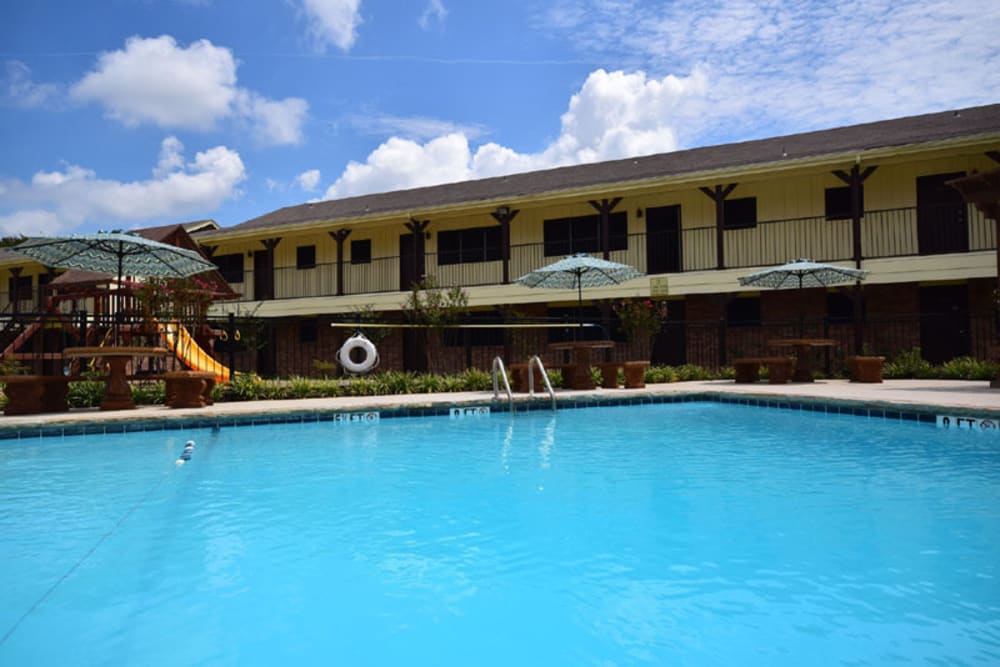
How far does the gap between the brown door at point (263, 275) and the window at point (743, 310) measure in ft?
44.6

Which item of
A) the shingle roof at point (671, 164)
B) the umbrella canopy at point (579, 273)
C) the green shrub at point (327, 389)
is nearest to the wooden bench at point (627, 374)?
the umbrella canopy at point (579, 273)

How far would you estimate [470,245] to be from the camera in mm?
19812

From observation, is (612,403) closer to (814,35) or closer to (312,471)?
(312,471)

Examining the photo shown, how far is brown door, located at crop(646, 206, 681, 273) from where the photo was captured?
17.5m

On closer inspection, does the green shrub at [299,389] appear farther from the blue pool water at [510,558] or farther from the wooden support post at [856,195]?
the wooden support post at [856,195]

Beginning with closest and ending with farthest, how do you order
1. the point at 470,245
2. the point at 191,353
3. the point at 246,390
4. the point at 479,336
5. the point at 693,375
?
1. the point at 246,390
2. the point at 191,353
3. the point at 693,375
4. the point at 479,336
5. the point at 470,245

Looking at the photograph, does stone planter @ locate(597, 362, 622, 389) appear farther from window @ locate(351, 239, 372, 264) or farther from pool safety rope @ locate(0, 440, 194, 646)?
window @ locate(351, 239, 372, 264)

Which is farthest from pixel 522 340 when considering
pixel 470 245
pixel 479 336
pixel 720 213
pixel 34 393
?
pixel 34 393

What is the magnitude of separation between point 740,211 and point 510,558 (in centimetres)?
1540

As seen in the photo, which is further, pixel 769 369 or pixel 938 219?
pixel 938 219

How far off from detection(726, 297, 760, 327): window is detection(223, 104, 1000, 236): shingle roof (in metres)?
3.59

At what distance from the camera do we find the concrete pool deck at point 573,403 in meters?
7.81

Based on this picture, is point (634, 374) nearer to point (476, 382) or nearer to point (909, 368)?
point (476, 382)

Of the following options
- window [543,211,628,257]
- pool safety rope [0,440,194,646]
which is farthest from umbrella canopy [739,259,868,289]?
pool safety rope [0,440,194,646]
